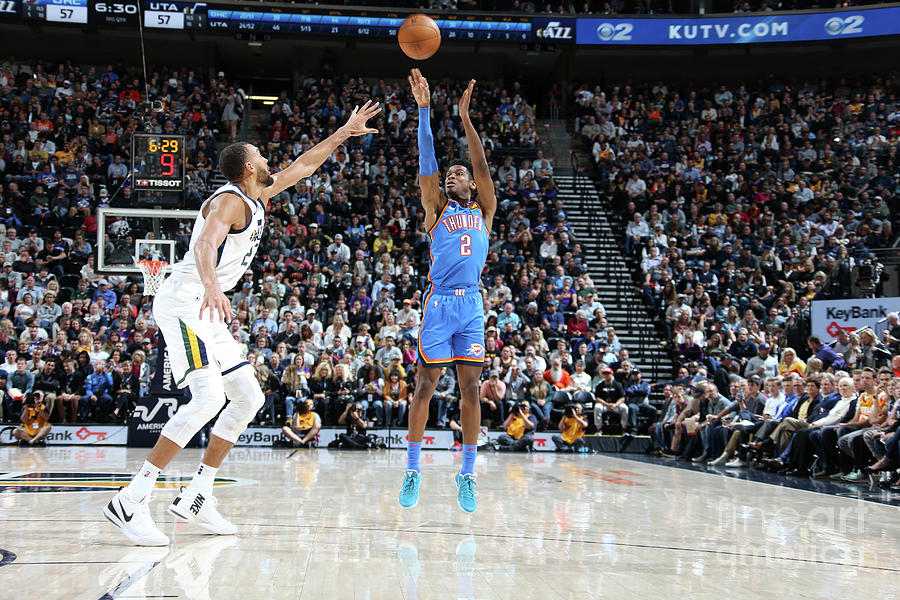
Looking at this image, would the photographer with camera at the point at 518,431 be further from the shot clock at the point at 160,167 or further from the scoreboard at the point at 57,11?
the scoreboard at the point at 57,11

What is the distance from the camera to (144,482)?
3926 mm

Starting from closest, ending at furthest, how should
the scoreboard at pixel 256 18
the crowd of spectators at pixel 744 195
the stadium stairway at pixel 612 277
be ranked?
the crowd of spectators at pixel 744 195 → the stadium stairway at pixel 612 277 → the scoreboard at pixel 256 18

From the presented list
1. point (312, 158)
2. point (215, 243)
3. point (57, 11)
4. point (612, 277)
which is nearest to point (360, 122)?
point (312, 158)

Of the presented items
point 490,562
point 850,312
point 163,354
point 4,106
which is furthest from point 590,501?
point 4,106

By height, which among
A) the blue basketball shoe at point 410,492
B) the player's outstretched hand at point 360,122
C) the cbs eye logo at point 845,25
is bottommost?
the blue basketball shoe at point 410,492

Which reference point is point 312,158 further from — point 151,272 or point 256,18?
point 256,18

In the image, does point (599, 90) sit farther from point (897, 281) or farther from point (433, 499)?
point (433, 499)

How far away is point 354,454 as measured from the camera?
11.0 meters

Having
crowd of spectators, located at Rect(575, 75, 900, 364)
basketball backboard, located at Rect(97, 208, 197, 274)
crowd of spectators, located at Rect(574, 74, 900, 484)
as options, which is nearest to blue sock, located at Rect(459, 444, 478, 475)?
crowd of spectators, located at Rect(574, 74, 900, 484)

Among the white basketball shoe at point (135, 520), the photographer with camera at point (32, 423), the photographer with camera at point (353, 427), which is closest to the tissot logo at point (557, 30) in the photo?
the photographer with camera at point (353, 427)

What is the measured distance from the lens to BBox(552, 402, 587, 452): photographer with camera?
12539mm

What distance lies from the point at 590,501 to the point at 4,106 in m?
18.5

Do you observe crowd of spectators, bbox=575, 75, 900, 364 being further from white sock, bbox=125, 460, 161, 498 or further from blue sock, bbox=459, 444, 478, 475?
white sock, bbox=125, 460, 161, 498

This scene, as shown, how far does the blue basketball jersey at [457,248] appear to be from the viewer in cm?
512
